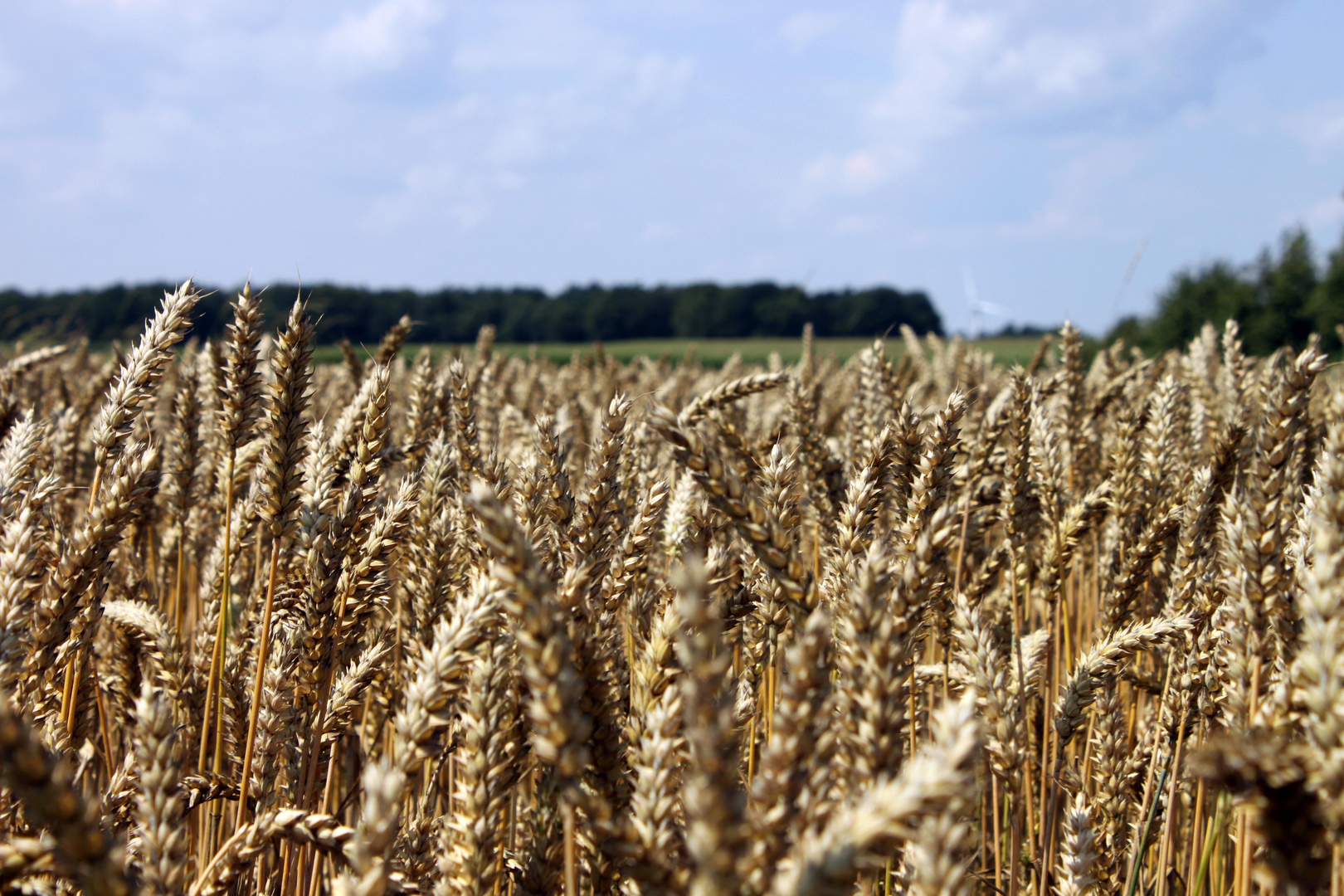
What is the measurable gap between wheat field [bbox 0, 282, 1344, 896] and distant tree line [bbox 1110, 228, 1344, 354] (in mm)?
40073

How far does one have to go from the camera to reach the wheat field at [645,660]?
3.02 ft

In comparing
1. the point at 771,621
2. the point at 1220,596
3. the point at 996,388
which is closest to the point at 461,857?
the point at 771,621

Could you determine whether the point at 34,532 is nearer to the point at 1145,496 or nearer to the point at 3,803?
the point at 3,803

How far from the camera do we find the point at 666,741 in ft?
3.47

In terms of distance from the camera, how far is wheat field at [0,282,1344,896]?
921 millimetres

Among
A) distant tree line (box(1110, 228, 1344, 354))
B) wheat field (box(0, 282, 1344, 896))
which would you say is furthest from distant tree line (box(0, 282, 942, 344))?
wheat field (box(0, 282, 1344, 896))

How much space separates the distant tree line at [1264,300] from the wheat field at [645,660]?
40.1 metres

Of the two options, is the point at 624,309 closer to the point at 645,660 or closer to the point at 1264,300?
the point at 1264,300

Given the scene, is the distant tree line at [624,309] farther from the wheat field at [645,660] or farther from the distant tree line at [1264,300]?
the wheat field at [645,660]

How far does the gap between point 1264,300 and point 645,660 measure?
5142 cm

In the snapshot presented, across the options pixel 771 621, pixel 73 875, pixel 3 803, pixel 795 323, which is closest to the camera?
pixel 73 875

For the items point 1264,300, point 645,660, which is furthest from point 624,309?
point 645,660

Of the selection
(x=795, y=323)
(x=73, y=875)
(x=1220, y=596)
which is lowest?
(x=73, y=875)

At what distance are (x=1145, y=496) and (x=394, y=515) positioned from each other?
7.41 feet
